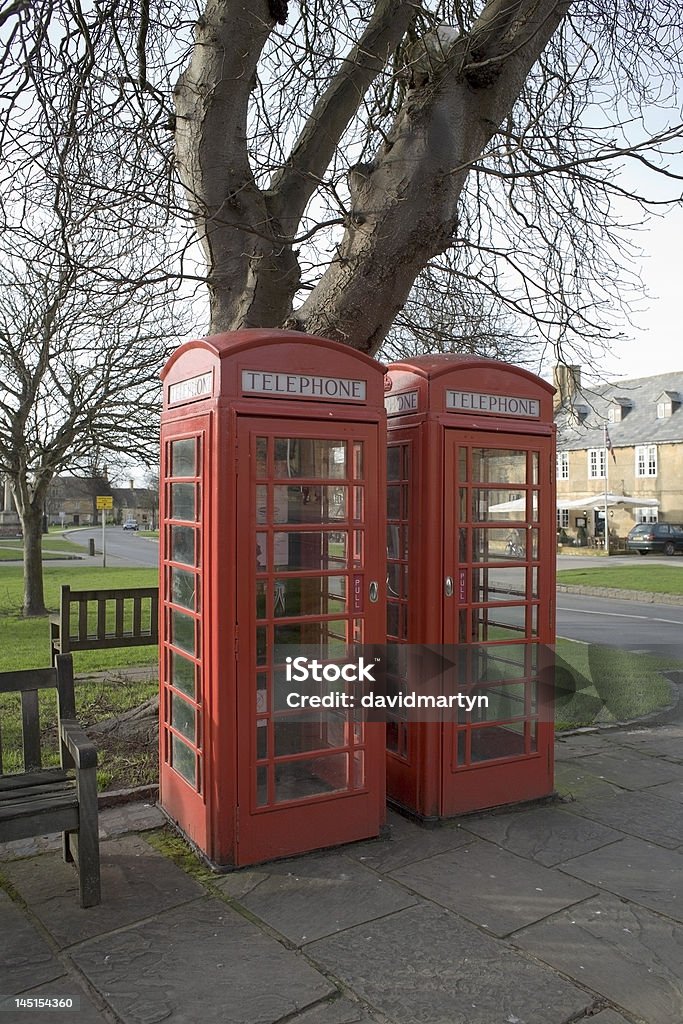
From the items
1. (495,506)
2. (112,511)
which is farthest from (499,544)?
(112,511)

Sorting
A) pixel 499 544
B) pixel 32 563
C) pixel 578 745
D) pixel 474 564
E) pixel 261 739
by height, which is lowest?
pixel 578 745

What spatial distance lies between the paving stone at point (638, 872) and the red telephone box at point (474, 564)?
30.4 inches

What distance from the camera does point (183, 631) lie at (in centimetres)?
453

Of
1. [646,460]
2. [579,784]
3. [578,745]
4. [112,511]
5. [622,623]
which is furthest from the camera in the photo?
[112,511]

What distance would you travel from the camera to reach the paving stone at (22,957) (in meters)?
3.09

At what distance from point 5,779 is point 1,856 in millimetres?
473

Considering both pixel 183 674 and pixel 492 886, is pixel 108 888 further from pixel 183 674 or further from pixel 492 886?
pixel 492 886

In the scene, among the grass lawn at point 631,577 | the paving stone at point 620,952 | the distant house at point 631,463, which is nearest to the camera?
the paving stone at point 620,952

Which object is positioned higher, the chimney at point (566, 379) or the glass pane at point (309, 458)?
the chimney at point (566, 379)

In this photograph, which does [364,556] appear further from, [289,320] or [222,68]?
[222,68]

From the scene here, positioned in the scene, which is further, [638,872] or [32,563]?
[32,563]

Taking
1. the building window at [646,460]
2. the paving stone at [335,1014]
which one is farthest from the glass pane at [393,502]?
the building window at [646,460]

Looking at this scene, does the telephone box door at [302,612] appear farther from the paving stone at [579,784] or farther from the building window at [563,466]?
the building window at [563,466]

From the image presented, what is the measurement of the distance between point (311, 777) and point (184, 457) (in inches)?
75.3
